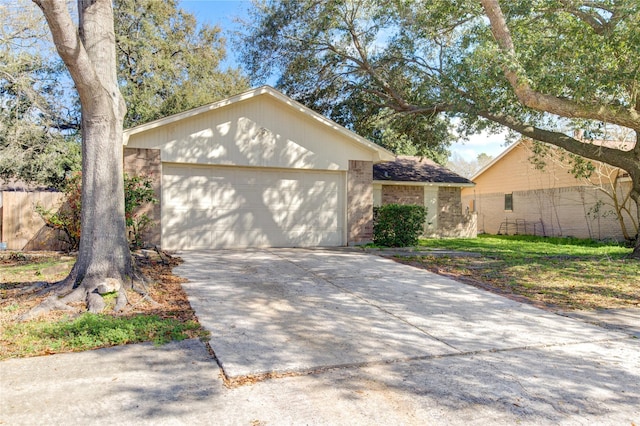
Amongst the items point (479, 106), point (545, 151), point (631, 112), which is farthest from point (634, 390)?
point (545, 151)

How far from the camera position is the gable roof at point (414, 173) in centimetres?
1791

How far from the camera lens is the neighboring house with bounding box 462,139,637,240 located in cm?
1775

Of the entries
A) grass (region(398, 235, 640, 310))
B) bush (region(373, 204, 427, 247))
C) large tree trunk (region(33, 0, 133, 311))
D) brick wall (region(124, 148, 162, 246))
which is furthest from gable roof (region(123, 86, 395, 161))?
large tree trunk (region(33, 0, 133, 311))

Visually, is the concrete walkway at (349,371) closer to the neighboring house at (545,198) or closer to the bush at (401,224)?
the bush at (401,224)

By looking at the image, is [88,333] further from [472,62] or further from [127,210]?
[472,62]

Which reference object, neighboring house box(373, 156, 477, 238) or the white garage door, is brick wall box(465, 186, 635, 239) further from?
the white garage door

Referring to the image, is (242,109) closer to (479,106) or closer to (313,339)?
(479,106)

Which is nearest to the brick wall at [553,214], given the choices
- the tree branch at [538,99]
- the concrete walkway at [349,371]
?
the tree branch at [538,99]

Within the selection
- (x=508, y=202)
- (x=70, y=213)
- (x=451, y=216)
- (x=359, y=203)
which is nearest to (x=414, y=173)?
(x=451, y=216)

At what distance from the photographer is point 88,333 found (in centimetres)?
449

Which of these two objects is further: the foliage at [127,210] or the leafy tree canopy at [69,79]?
the leafy tree canopy at [69,79]

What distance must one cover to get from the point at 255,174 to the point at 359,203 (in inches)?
131

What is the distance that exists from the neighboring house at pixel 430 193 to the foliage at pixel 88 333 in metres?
13.4

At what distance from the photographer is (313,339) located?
464 cm
